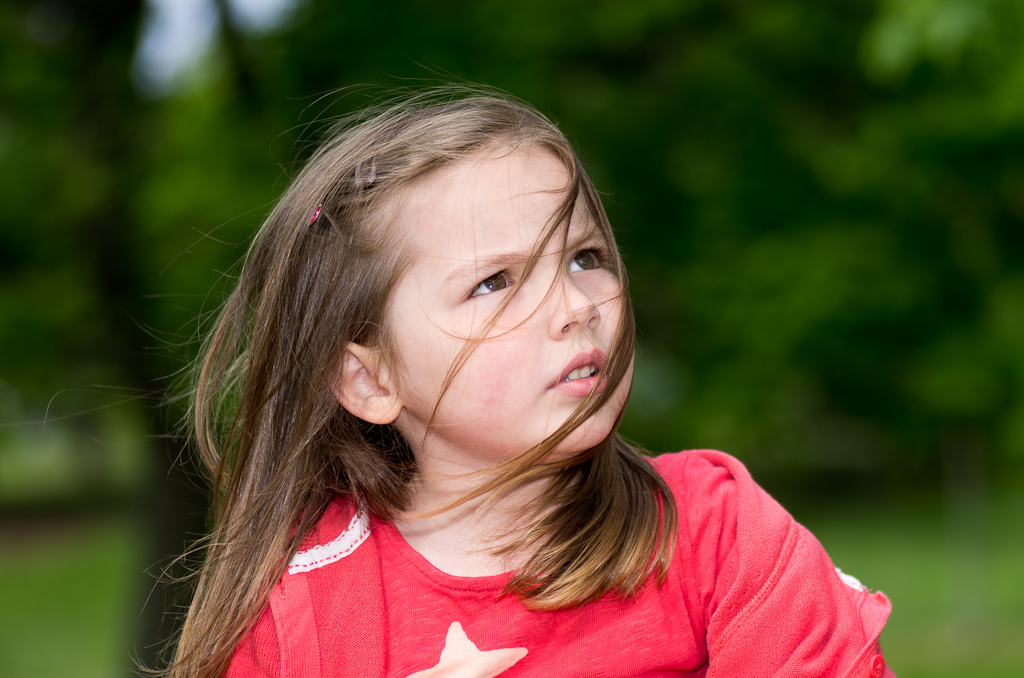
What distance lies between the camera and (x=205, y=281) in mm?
7805

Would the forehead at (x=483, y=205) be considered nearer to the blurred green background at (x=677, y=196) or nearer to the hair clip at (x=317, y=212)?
the hair clip at (x=317, y=212)

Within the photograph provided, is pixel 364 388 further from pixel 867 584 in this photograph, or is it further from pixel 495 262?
pixel 867 584

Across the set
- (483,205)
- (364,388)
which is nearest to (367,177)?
(483,205)

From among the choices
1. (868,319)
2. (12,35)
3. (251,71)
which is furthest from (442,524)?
(868,319)

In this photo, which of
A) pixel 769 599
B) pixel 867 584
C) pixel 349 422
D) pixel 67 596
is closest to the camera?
pixel 769 599

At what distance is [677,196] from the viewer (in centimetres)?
902

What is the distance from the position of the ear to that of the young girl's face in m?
0.10

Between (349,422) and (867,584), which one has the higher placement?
(349,422)

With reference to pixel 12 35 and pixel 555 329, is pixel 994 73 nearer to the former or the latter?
pixel 555 329

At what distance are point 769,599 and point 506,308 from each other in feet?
1.90

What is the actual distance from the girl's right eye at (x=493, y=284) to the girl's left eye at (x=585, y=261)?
0.42ft

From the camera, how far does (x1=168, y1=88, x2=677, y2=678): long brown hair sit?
1.59 meters

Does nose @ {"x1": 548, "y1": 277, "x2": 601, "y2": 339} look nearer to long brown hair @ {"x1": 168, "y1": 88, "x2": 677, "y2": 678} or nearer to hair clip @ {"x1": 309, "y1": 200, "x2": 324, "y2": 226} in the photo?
long brown hair @ {"x1": 168, "y1": 88, "x2": 677, "y2": 678}

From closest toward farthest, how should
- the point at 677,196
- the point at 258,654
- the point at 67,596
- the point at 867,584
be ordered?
the point at 258,654 < the point at 677,196 < the point at 867,584 < the point at 67,596
